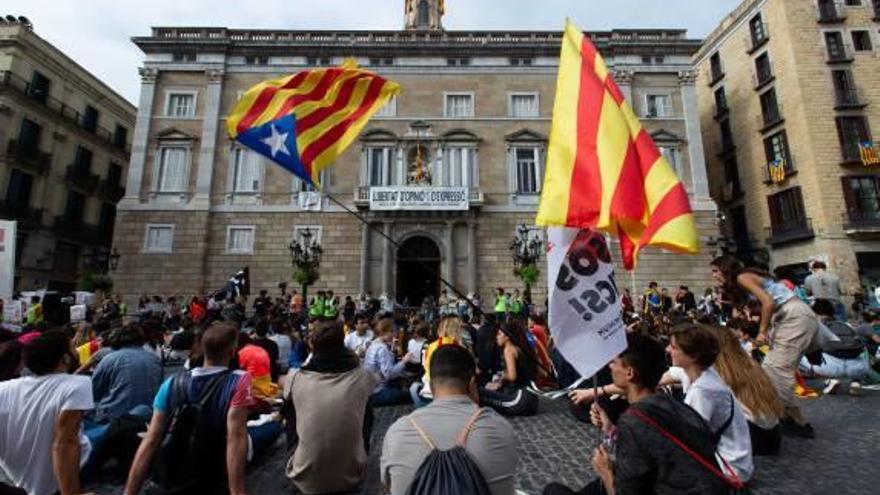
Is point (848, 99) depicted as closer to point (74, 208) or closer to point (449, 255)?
point (449, 255)

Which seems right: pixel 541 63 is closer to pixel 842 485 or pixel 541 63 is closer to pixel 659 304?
pixel 659 304

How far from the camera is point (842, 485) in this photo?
11.9 ft

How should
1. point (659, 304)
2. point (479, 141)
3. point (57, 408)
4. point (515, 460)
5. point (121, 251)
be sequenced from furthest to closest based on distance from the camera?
point (479, 141)
point (121, 251)
point (659, 304)
point (57, 408)
point (515, 460)

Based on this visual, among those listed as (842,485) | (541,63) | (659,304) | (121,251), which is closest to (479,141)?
(541,63)

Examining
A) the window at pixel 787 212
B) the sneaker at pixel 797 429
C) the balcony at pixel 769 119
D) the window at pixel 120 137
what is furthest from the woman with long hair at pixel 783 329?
the window at pixel 120 137

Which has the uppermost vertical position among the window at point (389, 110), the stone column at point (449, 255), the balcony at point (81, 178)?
the window at point (389, 110)

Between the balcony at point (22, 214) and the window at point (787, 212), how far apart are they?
39071 mm

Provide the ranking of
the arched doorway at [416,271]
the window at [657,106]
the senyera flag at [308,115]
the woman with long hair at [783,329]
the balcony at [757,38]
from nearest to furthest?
the woman with long hair at [783,329] → the senyera flag at [308,115] → the arched doorway at [416,271] → the window at [657,106] → the balcony at [757,38]

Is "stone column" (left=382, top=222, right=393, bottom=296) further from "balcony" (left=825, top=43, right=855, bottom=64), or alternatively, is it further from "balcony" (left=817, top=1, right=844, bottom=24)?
"balcony" (left=817, top=1, right=844, bottom=24)

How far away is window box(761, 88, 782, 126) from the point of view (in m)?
24.0

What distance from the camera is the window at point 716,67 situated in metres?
28.9

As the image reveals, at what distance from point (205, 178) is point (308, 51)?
8433mm

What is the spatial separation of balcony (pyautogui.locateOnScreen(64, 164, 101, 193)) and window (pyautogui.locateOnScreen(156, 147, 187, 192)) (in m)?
8.99

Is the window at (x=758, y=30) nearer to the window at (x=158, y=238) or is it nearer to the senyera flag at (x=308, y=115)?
the senyera flag at (x=308, y=115)
